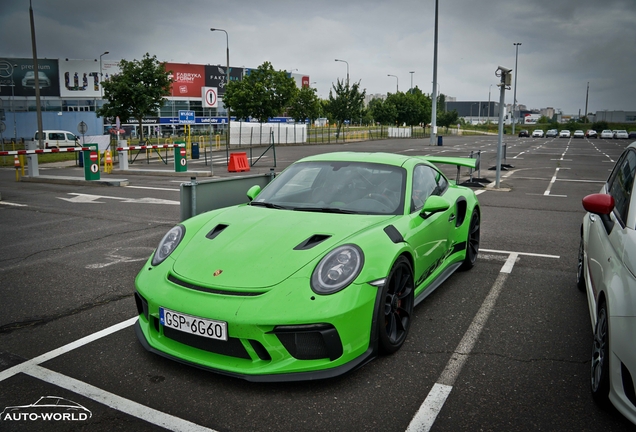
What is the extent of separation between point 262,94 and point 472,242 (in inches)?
1676

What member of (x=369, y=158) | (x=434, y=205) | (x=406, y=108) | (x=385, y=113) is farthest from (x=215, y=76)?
(x=434, y=205)

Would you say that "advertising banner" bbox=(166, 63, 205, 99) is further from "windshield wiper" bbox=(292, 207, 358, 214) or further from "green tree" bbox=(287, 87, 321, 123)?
"windshield wiper" bbox=(292, 207, 358, 214)

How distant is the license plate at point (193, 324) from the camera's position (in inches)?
129

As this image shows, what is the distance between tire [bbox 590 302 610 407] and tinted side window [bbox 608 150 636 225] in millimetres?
670

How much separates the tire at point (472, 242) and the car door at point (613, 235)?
1594mm

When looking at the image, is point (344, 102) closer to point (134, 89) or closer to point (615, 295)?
point (134, 89)

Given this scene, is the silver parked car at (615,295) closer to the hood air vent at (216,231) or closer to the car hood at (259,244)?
the car hood at (259,244)


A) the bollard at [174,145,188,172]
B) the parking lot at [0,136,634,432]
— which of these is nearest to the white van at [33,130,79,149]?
the bollard at [174,145,188,172]

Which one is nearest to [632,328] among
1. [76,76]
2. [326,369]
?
[326,369]

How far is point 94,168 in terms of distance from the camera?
Result: 16672mm

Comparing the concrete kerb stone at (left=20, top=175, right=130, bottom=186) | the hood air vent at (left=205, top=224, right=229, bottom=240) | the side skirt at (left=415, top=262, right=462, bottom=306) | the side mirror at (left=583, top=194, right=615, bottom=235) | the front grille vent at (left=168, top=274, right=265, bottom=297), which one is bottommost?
the concrete kerb stone at (left=20, top=175, right=130, bottom=186)

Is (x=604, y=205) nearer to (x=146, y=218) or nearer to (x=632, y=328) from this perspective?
(x=632, y=328)

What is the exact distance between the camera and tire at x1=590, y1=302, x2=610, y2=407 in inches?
121

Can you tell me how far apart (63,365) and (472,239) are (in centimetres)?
455
